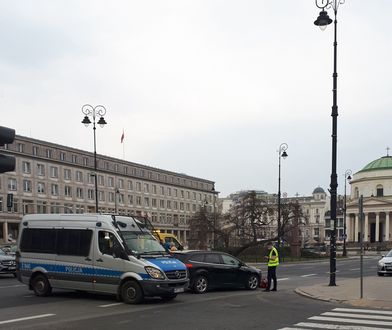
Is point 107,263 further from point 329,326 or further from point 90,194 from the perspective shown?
point 90,194

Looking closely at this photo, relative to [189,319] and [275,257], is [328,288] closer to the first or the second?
[275,257]

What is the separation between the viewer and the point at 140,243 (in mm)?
16000

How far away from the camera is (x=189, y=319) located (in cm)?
1229

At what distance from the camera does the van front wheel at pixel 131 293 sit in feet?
48.9

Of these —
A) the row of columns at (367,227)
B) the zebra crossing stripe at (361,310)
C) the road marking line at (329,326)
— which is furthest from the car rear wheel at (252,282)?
the row of columns at (367,227)

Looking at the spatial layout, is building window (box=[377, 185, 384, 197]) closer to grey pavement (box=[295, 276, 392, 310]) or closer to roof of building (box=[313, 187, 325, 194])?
roof of building (box=[313, 187, 325, 194])

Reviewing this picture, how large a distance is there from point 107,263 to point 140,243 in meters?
1.13

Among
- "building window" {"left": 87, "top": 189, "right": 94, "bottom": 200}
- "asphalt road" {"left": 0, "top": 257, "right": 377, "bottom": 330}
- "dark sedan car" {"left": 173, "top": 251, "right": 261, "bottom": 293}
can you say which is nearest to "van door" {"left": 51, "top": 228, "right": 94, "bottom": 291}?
"asphalt road" {"left": 0, "top": 257, "right": 377, "bottom": 330}

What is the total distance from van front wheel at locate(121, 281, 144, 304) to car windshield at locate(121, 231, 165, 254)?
3.13ft

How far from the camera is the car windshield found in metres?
15.7

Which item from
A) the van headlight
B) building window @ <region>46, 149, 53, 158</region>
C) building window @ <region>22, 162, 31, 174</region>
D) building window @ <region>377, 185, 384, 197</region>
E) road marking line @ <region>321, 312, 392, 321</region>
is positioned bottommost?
building window @ <region>377, 185, 384, 197</region>

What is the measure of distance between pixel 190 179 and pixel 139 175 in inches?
986

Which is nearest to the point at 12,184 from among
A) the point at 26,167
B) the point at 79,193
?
the point at 26,167

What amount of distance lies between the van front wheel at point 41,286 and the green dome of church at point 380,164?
401 feet
